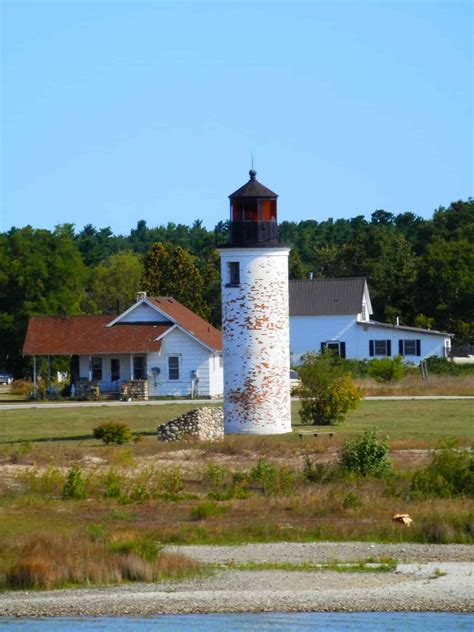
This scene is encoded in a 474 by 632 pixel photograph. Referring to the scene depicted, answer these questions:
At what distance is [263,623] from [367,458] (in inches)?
482

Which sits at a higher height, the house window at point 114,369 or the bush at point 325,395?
the house window at point 114,369

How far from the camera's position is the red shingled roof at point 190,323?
226 feet

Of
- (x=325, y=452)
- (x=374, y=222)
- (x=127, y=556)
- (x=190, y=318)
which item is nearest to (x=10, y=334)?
(x=190, y=318)

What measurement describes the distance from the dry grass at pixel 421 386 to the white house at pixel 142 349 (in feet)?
24.6

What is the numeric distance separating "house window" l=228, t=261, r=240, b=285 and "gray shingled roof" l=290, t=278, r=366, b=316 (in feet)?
134

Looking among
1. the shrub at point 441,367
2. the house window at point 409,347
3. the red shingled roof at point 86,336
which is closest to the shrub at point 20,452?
the red shingled roof at point 86,336

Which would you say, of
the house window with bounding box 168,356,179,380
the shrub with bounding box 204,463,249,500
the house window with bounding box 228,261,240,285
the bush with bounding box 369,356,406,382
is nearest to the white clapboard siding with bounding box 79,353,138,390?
the house window with bounding box 168,356,179,380

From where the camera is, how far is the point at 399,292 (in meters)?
98.1

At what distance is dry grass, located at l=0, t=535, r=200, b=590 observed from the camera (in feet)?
79.9

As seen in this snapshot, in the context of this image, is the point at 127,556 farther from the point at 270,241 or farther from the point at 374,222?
the point at 374,222

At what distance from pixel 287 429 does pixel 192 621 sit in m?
20.8

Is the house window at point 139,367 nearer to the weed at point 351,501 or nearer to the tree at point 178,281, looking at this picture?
the tree at point 178,281

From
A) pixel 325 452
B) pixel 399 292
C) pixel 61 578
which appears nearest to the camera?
pixel 61 578

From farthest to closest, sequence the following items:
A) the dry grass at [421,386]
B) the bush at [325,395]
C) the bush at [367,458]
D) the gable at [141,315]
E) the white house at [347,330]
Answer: the white house at [347,330] < the gable at [141,315] < the dry grass at [421,386] < the bush at [325,395] < the bush at [367,458]
